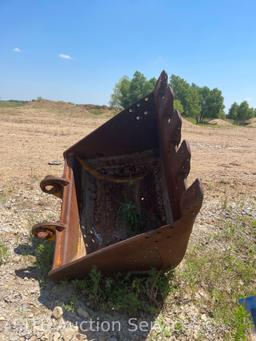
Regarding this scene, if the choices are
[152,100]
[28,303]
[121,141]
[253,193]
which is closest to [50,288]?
[28,303]

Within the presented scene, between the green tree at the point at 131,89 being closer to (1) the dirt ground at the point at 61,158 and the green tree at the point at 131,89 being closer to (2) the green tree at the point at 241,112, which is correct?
(2) the green tree at the point at 241,112

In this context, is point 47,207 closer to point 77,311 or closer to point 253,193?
point 77,311

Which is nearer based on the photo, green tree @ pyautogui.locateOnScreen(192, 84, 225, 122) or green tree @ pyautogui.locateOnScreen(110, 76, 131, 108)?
green tree @ pyautogui.locateOnScreen(110, 76, 131, 108)

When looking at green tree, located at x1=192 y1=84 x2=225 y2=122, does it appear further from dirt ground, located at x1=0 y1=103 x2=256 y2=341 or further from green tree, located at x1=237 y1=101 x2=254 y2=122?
dirt ground, located at x1=0 y1=103 x2=256 y2=341

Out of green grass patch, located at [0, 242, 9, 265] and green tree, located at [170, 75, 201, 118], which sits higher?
green tree, located at [170, 75, 201, 118]

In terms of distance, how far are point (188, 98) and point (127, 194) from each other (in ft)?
144

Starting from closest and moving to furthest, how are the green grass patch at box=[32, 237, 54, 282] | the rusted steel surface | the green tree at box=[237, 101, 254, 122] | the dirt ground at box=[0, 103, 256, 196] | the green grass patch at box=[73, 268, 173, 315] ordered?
the rusted steel surface, the green grass patch at box=[73, 268, 173, 315], the green grass patch at box=[32, 237, 54, 282], the dirt ground at box=[0, 103, 256, 196], the green tree at box=[237, 101, 254, 122]

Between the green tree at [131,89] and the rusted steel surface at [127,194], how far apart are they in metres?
37.3

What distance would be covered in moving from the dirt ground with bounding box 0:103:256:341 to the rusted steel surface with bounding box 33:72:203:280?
34 centimetres

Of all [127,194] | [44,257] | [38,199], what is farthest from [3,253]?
[127,194]

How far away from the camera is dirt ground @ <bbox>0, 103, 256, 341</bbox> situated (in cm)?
231

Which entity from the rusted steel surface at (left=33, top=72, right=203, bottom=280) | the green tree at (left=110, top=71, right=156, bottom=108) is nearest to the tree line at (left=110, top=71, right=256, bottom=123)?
the green tree at (left=110, top=71, right=156, bottom=108)

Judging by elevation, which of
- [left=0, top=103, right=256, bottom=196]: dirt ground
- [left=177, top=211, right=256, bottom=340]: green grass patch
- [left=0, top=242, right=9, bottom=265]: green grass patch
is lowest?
[left=177, top=211, right=256, bottom=340]: green grass patch

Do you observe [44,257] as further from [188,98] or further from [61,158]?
[188,98]
